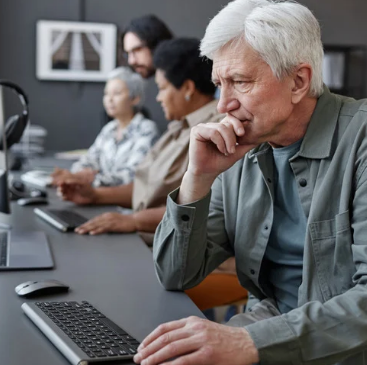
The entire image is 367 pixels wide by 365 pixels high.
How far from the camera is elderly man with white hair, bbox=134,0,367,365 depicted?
129cm

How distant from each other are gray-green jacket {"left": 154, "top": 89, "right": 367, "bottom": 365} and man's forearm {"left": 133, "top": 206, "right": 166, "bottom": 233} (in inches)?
25.2

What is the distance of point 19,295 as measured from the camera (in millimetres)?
1392

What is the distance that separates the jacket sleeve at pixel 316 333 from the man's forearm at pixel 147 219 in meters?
1.14

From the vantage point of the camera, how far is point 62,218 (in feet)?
7.54

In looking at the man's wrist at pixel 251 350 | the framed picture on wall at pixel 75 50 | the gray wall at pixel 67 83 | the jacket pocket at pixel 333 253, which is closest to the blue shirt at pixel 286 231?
the jacket pocket at pixel 333 253

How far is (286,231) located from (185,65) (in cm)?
124

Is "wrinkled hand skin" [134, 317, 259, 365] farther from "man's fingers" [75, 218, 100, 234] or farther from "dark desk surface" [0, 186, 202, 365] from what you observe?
"man's fingers" [75, 218, 100, 234]

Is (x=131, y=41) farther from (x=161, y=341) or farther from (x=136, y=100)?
(x=161, y=341)

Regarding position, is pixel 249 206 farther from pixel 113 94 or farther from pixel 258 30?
pixel 113 94

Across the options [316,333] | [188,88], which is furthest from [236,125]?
[188,88]

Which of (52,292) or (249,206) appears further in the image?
(249,206)

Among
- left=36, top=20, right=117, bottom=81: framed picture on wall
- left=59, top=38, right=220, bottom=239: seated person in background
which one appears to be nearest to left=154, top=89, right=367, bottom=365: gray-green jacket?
left=59, top=38, right=220, bottom=239: seated person in background

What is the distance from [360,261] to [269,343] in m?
0.29

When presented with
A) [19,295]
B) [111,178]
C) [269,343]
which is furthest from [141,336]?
[111,178]
